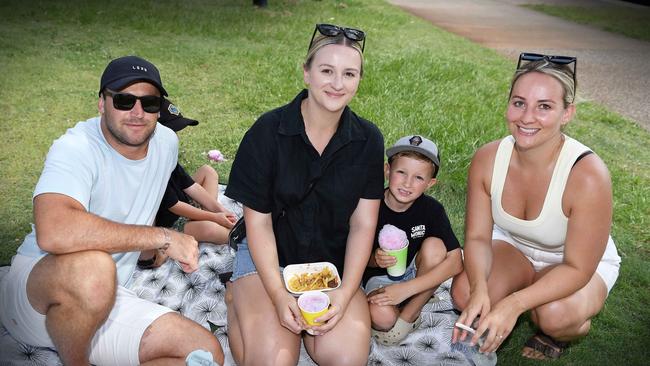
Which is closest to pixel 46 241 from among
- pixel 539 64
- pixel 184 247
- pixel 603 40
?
pixel 184 247

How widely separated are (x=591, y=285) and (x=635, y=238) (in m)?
1.83

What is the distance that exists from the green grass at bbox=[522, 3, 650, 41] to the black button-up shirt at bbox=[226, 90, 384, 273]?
1192cm

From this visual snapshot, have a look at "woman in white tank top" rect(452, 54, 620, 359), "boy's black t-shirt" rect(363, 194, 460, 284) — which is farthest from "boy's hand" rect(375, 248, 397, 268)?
"woman in white tank top" rect(452, 54, 620, 359)

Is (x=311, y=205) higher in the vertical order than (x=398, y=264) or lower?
higher

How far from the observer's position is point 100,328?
8.68 ft

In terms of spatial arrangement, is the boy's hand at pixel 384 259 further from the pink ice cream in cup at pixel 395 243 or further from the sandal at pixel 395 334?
the sandal at pixel 395 334

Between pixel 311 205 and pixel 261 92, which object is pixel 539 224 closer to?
pixel 311 205

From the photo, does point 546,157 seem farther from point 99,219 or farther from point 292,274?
point 99,219

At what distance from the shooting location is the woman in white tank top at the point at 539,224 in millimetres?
2814

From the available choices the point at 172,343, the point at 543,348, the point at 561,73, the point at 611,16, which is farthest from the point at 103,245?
the point at 611,16

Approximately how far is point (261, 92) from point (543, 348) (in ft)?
15.7

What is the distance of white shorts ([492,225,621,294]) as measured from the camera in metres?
3.15

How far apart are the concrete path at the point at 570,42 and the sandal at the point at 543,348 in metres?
5.03

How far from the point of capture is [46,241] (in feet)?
7.89
